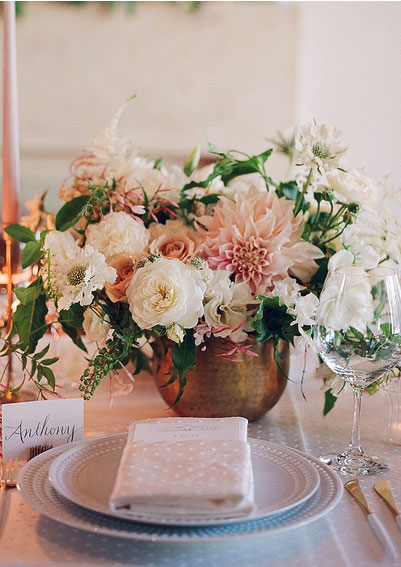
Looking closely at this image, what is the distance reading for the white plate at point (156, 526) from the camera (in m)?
0.57

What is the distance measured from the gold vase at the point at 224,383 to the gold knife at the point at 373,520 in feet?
0.68

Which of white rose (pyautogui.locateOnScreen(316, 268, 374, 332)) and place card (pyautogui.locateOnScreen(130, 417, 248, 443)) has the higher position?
white rose (pyautogui.locateOnScreen(316, 268, 374, 332))

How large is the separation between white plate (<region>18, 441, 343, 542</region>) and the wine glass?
0.48 ft

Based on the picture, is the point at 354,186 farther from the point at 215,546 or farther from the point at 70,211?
the point at 215,546

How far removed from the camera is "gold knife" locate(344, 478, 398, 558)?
0.62m

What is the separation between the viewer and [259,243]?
90 centimetres

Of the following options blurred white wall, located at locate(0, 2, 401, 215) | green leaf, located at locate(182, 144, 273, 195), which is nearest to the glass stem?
green leaf, located at locate(182, 144, 273, 195)

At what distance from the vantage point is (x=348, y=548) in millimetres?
630

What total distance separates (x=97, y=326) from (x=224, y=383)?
Result: 19 cm

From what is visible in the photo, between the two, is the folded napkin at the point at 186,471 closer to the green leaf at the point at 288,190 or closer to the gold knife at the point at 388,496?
the gold knife at the point at 388,496

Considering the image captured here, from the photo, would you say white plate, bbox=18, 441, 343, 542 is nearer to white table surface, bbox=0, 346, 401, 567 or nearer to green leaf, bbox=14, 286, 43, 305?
white table surface, bbox=0, 346, 401, 567

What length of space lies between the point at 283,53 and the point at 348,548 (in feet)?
11.2

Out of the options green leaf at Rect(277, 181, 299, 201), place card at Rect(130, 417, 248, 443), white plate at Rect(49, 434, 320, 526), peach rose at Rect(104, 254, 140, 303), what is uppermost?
green leaf at Rect(277, 181, 299, 201)

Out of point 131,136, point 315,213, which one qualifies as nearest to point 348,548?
point 315,213
